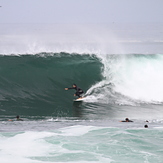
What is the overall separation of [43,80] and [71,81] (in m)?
1.80

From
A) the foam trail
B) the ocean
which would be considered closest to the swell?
the ocean

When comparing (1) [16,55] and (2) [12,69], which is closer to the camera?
(2) [12,69]

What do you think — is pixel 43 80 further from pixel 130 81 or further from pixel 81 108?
pixel 130 81

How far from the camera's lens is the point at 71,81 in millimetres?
25109

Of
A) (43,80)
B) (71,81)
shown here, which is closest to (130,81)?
(71,81)

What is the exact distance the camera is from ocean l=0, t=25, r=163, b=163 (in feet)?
42.0

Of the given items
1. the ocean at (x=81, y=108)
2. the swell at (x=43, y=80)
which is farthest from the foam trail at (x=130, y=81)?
the swell at (x=43, y=80)

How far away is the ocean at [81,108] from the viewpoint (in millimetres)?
12805

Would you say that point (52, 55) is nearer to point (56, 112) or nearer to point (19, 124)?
point (56, 112)

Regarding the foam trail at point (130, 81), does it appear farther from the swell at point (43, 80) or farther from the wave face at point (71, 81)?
the swell at point (43, 80)

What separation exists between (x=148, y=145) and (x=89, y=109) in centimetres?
716

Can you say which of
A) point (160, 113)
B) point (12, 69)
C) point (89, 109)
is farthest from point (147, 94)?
point (12, 69)

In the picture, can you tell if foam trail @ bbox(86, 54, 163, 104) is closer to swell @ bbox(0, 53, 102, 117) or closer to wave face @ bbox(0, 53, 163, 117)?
wave face @ bbox(0, 53, 163, 117)

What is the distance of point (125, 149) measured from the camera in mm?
13078
